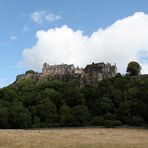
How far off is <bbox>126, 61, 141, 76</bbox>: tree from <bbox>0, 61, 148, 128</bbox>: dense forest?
114 ft

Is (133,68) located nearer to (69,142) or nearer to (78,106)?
(78,106)

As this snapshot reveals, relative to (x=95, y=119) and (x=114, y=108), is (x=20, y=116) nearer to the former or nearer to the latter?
(x=95, y=119)

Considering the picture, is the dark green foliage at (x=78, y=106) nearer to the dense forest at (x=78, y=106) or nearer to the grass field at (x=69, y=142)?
the dense forest at (x=78, y=106)

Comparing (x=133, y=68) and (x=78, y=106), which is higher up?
(x=133, y=68)

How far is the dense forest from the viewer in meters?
79.6

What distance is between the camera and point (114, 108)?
89.5 metres

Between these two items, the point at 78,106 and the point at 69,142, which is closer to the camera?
the point at 69,142

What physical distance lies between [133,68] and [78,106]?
63467 millimetres

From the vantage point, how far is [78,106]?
277 feet

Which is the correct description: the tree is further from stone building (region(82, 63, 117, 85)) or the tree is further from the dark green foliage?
the dark green foliage

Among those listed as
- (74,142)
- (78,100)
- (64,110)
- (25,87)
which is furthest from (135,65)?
(74,142)

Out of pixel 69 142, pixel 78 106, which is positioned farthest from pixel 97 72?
pixel 69 142

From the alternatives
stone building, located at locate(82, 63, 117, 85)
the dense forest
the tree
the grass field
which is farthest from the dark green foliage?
stone building, located at locate(82, 63, 117, 85)

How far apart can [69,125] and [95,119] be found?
18.1 feet
